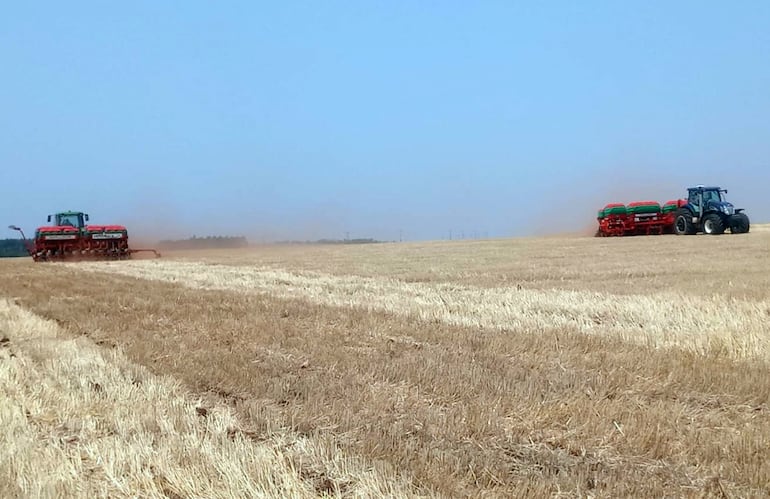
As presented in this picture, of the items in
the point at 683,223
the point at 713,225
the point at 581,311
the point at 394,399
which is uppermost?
the point at 683,223

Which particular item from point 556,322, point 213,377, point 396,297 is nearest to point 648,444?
point 213,377

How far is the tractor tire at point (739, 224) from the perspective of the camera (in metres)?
37.8

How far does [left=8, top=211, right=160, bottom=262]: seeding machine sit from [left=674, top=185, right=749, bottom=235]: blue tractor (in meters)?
32.1

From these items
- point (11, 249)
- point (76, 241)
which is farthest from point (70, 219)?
point (11, 249)

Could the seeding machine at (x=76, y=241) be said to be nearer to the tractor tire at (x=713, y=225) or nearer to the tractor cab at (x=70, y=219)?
the tractor cab at (x=70, y=219)

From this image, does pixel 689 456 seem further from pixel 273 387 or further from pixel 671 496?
pixel 273 387

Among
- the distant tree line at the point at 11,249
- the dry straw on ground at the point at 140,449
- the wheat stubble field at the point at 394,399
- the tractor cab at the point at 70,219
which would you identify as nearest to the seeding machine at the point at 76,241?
the tractor cab at the point at 70,219

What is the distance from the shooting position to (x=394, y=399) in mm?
5551

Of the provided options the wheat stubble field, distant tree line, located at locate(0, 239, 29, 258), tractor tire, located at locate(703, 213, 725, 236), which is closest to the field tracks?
the wheat stubble field

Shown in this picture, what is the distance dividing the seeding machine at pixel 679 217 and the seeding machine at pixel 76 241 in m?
29.6

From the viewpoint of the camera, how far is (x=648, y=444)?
4.44 metres

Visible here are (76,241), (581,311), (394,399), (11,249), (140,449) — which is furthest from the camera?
(11,249)

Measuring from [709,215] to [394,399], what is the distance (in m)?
37.1

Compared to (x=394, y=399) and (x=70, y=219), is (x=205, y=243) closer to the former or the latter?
(x=70, y=219)
